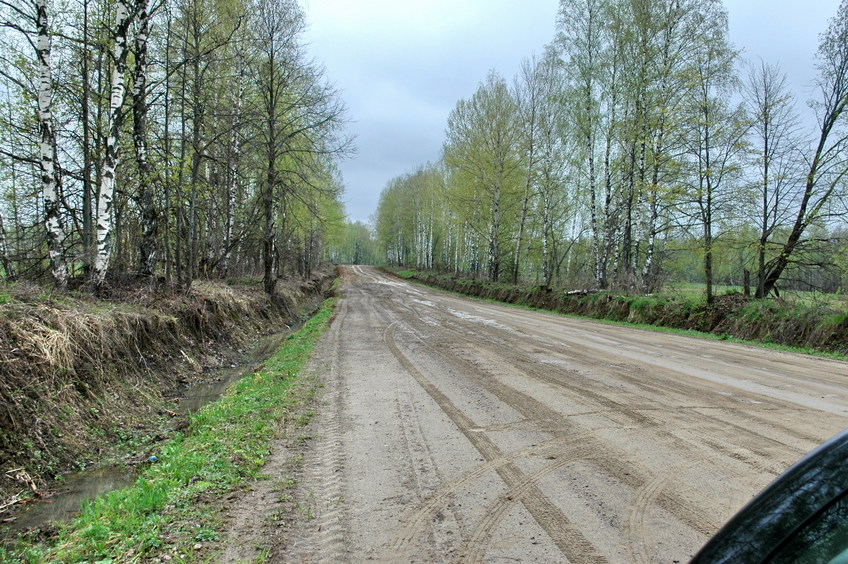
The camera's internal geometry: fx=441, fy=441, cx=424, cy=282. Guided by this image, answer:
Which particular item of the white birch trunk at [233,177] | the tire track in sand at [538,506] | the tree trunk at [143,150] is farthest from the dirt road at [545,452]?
the white birch trunk at [233,177]

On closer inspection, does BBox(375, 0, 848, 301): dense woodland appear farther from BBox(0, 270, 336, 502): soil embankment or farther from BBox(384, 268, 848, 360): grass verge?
BBox(0, 270, 336, 502): soil embankment

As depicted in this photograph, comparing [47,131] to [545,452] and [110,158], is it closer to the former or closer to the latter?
[110,158]

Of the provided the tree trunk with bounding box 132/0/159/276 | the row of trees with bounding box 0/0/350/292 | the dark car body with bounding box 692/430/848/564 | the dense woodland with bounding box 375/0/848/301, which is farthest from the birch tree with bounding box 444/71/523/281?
the dark car body with bounding box 692/430/848/564

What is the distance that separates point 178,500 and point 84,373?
12.4 feet

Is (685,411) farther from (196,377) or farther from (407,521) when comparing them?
(196,377)

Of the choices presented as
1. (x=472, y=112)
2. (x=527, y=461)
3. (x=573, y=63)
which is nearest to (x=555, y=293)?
(x=573, y=63)

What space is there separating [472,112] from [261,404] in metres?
26.9

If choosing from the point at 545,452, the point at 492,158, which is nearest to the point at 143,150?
the point at 545,452

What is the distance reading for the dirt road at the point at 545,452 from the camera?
9.39ft

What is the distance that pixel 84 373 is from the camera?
235 inches

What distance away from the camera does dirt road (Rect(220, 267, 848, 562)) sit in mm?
2861

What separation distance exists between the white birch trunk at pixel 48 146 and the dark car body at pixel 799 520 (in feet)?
33.6

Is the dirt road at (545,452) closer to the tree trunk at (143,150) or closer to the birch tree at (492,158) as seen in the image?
the tree trunk at (143,150)

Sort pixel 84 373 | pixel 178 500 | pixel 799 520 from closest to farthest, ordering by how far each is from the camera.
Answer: pixel 799 520 < pixel 178 500 < pixel 84 373
